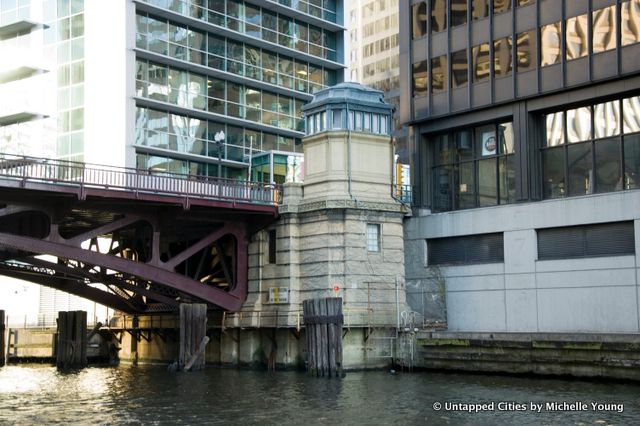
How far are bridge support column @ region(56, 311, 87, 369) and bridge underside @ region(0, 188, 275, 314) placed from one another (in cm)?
224

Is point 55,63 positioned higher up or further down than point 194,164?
higher up

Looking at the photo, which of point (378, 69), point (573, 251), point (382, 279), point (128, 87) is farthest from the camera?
point (378, 69)

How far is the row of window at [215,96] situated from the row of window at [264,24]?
412cm

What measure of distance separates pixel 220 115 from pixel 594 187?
32408mm

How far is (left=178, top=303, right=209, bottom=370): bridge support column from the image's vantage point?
51781 mm

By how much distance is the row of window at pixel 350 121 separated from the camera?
174ft

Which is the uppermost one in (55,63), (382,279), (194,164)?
(55,63)

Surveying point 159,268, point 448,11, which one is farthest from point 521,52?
point 159,268

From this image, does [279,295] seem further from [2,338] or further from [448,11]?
→ [2,338]

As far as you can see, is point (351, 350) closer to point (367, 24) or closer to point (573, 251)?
point (573, 251)

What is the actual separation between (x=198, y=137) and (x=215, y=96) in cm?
347

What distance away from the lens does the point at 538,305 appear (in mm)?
49812

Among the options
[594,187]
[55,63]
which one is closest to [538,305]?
[594,187]

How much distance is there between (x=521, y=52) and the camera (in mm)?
52156
